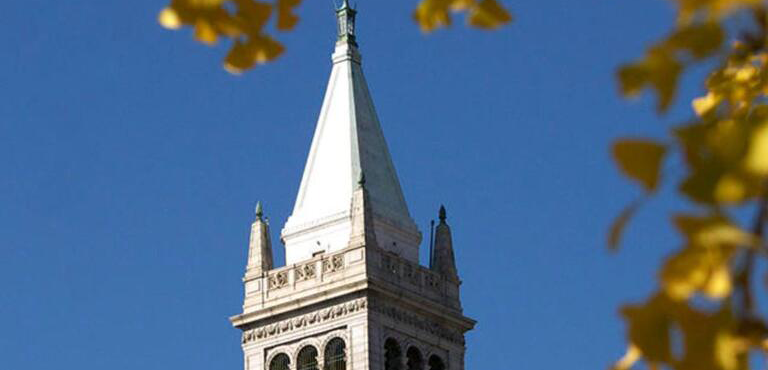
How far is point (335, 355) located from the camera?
6016 cm

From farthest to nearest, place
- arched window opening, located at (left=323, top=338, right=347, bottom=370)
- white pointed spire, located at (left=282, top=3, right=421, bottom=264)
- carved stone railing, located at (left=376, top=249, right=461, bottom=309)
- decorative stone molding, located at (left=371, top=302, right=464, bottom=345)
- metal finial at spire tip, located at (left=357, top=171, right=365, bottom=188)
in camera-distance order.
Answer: white pointed spire, located at (left=282, top=3, right=421, bottom=264)
metal finial at spire tip, located at (left=357, top=171, right=365, bottom=188)
carved stone railing, located at (left=376, top=249, right=461, bottom=309)
decorative stone molding, located at (left=371, top=302, right=464, bottom=345)
arched window opening, located at (left=323, top=338, right=347, bottom=370)

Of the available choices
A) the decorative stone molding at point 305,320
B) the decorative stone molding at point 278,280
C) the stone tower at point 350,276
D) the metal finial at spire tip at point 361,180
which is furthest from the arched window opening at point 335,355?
the metal finial at spire tip at point 361,180

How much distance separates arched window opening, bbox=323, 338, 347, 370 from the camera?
59688 mm

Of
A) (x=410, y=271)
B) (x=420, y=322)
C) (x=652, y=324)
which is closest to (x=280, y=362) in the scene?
(x=420, y=322)

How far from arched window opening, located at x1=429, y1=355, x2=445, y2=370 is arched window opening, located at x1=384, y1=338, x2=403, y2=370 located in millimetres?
1521

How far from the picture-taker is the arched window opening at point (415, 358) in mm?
61750

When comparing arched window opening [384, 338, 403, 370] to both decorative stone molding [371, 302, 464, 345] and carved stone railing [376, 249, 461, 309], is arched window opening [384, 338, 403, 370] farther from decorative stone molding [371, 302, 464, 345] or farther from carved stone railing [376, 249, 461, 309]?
carved stone railing [376, 249, 461, 309]

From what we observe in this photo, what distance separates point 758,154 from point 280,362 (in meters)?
58.5

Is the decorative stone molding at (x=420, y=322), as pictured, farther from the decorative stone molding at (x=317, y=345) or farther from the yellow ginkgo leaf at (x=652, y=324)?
the yellow ginkgo leaf at (x=652, y=324)

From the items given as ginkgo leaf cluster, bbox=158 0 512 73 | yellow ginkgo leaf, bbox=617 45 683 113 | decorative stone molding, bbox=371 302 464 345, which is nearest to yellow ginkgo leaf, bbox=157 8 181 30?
ginkgo leaf cluster, bbox=158 0 512 73

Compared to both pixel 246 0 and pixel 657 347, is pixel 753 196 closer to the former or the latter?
pixel 657 347

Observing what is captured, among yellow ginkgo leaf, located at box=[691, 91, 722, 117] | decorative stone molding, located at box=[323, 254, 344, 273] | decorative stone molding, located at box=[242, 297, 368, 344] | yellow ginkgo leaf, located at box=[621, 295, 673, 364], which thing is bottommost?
yellow ginkgo leaf, located at box=[621, 295, 673, 364]

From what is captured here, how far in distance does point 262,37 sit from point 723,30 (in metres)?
1.70

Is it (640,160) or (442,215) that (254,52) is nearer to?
(640,160)
